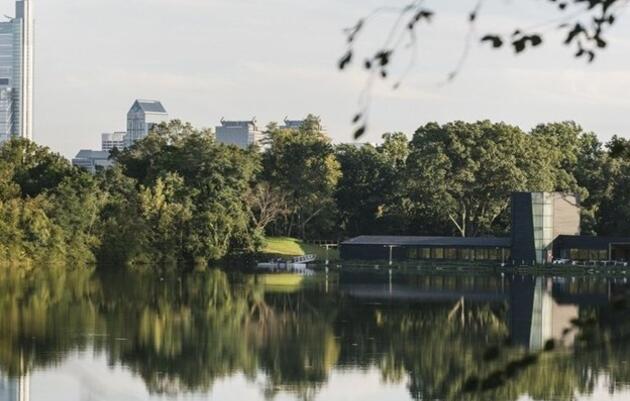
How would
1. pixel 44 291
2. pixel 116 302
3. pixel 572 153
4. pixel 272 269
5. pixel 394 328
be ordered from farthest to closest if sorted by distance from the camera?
pixel 572 153, pixel 272 269, pixel 44 291, pixel 116 302, pixel 394 328

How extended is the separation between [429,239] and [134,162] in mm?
17509

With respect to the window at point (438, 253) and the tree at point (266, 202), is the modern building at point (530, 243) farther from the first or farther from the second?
the tree at point (266, 202)

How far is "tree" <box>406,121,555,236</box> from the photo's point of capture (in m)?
61.4

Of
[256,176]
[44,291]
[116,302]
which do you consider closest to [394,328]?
[116,302]

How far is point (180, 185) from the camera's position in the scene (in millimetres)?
62750

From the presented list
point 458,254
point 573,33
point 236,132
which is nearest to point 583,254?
point 458,254

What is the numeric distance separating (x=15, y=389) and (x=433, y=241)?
4313 cm

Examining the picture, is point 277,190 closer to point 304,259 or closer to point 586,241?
point 304,259

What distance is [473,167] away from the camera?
2414 inches

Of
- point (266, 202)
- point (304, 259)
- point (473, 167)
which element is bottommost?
Answer: point (304, 259)

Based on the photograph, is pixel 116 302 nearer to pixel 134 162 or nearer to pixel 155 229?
pixel 155 229

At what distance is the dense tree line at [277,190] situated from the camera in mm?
59438

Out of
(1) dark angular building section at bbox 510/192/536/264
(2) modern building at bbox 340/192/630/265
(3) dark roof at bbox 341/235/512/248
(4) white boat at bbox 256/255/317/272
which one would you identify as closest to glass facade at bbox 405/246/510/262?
(2) modern building at bbox 340/192/630/265

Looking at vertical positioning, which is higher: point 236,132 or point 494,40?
point 236,132
